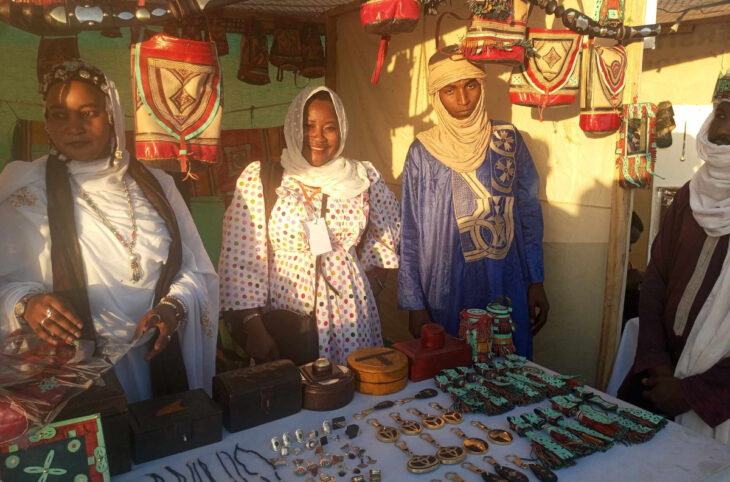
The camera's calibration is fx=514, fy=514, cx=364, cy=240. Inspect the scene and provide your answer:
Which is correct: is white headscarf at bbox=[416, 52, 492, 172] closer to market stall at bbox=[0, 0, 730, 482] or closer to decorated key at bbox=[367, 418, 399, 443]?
market stall at bbox=[0, 0, 730, 482]

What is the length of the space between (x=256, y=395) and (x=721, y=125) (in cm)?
234

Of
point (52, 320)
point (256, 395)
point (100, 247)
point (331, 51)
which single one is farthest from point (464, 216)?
point (331, 51)

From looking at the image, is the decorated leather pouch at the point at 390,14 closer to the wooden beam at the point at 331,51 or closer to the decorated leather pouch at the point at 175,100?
the decorated leather pouch at the point at 175,100

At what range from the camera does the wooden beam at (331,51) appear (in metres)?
4.83

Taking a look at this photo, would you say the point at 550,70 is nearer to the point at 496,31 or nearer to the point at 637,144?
the point at 496,31

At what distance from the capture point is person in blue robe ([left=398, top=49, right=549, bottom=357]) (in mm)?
3088

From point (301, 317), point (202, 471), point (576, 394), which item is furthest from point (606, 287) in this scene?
point (202, 471)

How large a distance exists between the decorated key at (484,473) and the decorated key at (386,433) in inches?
9.1

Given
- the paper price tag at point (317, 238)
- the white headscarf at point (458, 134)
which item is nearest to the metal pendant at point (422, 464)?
the paper price tag at point (317, 238)

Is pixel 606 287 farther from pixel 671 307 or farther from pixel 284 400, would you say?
pixel 284 400

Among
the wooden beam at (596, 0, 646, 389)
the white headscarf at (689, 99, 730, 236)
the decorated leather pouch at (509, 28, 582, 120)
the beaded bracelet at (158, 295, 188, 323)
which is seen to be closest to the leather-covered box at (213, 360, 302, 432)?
the beaded bracelet at (158, 295, 188, 323)

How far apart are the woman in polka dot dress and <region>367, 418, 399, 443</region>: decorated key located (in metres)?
0.91

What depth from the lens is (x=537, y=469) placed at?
4.83 ft

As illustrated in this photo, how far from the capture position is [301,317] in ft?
8.37
